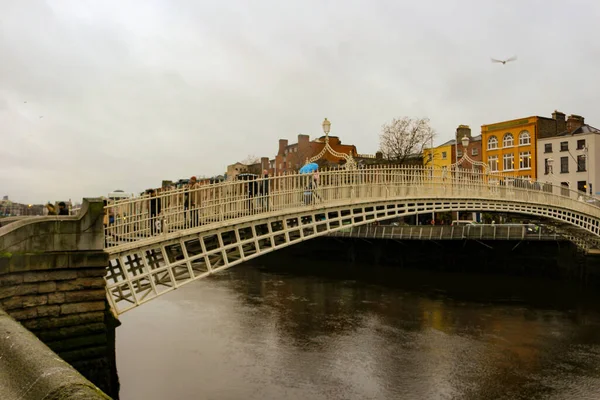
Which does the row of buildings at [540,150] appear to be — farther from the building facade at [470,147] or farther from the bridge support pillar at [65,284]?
the bridge support pillar at [65,284]

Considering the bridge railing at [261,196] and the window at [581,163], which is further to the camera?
the window at [581,163]

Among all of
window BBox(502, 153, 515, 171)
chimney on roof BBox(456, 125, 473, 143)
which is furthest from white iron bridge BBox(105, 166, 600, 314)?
chimney on roof BBox(456, 125, 473, 143)

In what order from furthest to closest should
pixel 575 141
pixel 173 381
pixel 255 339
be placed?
pixel 575 141 < pixel 255 339 < pixel 173 381

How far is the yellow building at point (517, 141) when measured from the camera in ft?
148

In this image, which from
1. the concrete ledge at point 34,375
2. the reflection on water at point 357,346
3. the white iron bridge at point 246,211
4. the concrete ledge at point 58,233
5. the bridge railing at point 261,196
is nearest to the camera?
the concrete ledge at point 34,375

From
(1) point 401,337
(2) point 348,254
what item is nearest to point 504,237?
(2) point 348,254

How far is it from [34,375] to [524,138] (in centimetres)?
4840

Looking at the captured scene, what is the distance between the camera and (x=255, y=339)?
16.6 metres

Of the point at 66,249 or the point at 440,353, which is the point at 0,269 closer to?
the point at 66,249

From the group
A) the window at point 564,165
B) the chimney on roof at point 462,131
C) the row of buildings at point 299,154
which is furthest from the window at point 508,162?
the row of buildings at point 299,154

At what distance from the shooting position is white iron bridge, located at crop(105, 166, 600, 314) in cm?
1094

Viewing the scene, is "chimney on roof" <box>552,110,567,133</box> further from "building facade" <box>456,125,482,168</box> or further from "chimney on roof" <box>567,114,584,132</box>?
"building facade" <box>456,125,482,168</box>

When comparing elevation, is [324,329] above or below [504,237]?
below

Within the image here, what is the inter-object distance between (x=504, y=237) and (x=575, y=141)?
1691cm
